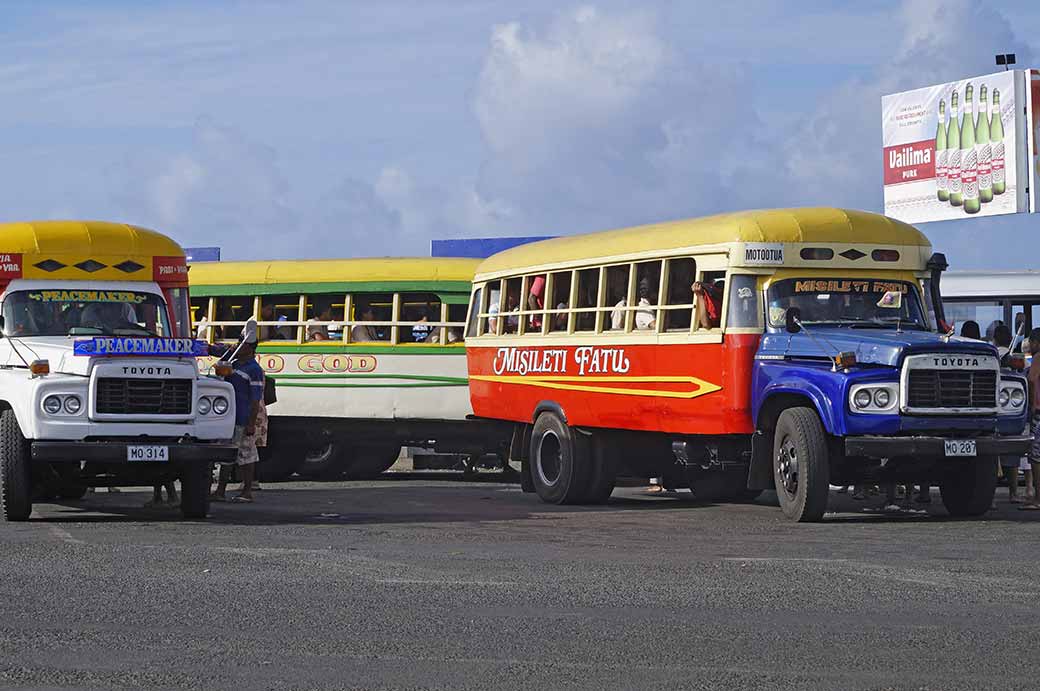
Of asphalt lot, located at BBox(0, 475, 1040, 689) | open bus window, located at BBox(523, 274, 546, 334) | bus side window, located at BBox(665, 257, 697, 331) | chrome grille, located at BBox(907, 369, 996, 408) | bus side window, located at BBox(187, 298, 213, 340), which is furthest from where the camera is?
bus side window, located at BBox(187, 298, 213, 340)

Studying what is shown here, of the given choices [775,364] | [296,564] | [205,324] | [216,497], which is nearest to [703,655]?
[296,564]

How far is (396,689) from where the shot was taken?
7836mm

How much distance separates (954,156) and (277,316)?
107 feet

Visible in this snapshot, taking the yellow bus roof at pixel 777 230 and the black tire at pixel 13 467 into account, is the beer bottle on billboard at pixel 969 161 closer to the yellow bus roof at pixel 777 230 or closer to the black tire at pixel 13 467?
the yellow bus roof at pixel 777 230

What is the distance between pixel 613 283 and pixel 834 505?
3210 mm

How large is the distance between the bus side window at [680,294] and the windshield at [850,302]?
3.39 feet

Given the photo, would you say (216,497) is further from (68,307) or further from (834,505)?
(834,505)

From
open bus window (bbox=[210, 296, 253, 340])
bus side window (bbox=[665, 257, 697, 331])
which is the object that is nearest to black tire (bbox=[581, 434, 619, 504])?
bus side window (bbox=[665, 257, 697, 331])

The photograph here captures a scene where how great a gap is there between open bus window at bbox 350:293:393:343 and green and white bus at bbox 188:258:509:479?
0.01 m

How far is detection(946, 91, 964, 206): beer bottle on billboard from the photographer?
52.1m

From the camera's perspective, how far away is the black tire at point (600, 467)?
19.3 metres

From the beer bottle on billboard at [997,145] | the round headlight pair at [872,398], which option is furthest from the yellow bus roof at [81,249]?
the beer bottle on billboard at [997,145]

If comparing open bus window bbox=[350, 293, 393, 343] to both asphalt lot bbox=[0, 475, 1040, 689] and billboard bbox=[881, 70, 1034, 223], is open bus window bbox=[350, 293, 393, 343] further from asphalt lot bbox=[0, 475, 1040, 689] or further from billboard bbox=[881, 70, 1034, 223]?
billboard bbox=[881, 70, 1034, 223]

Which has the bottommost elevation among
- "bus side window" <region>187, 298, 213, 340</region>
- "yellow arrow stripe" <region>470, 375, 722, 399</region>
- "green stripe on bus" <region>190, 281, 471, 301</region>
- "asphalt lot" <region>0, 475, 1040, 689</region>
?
"asphalt lot" <region>0, 475, 1040, 689</region>
